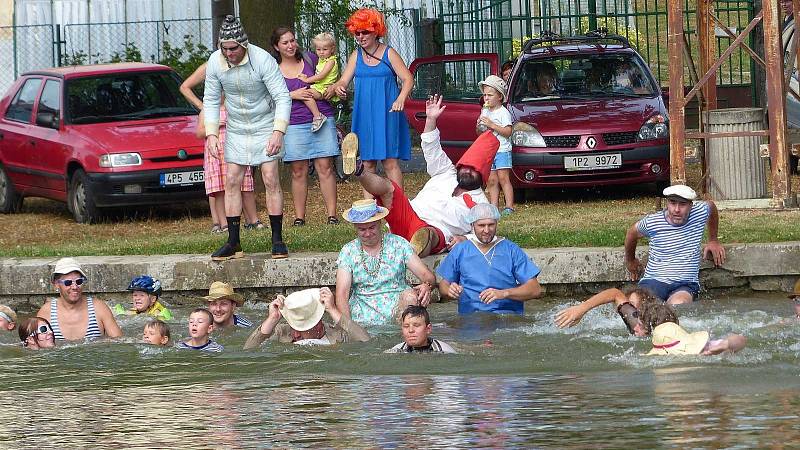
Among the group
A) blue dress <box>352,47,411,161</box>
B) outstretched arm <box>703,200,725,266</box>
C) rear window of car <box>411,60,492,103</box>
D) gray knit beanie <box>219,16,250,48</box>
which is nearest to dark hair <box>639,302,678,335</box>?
outstretched arm <box>703,200,725,266</box>

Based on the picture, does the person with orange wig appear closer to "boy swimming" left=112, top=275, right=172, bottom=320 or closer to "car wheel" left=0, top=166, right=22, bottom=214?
"boy swimming" left=112, top=275, right=172, bottom=320

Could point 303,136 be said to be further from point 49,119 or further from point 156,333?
point 49,119

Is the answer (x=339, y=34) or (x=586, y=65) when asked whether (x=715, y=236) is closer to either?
(x=586, y=65)

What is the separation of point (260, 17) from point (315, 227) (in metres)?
4.89

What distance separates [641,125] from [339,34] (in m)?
9.02

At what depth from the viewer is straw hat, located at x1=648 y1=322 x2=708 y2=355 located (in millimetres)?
9797

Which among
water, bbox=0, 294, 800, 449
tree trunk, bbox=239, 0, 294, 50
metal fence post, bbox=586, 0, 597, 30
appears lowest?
water, bbox=0, 294, 800, 449

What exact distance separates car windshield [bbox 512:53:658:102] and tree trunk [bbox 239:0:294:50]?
2989 millimetres

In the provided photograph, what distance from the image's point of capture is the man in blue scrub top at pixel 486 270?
459 inches

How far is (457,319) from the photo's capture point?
11.9m

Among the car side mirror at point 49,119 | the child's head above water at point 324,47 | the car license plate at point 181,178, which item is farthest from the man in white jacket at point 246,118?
the car side mirror at point 49,119

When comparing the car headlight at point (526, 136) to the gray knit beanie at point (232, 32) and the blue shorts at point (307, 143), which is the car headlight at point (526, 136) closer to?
the blue shorts at point (307, 143)

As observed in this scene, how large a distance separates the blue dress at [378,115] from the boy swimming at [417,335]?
4184mm

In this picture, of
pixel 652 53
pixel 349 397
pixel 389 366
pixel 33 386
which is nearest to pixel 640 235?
pixel 389 366
